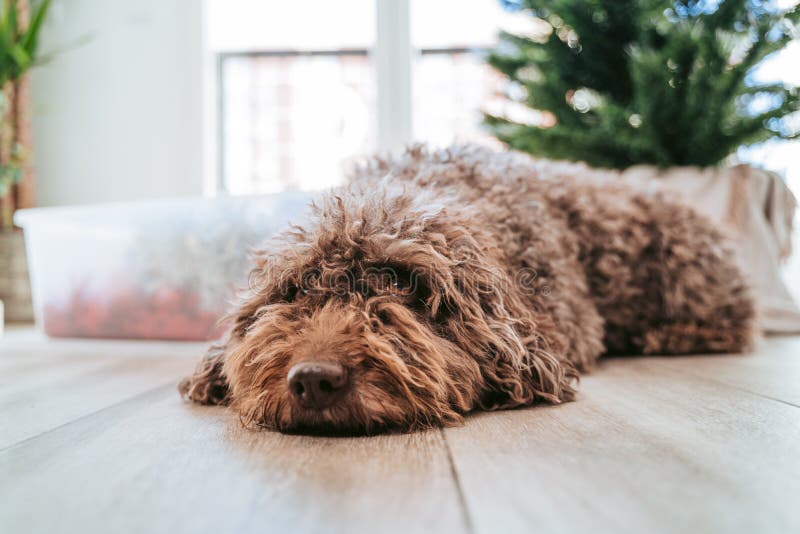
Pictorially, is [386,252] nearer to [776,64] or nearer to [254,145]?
[776,64]

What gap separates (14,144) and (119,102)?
99cm

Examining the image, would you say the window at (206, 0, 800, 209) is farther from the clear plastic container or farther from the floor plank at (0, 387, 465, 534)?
the floor plank at (0, 387, 465, 534)

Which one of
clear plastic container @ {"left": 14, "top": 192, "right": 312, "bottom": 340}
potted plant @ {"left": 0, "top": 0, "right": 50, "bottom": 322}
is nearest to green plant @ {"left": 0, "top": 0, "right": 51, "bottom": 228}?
potted plant @ {"left": 0, "top": 0, "right": 50, "bottom": 322}

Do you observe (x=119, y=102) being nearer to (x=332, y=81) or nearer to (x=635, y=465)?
(x=332, y=81)

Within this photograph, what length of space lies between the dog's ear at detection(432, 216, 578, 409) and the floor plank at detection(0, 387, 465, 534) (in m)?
0.34

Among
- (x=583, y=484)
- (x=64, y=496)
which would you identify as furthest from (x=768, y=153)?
(x=64, y=496)

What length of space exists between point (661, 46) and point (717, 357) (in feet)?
7.54

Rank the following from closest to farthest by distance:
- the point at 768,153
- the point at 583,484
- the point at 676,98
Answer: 1. the point at 583,484
2. the point at 676,98
3. the point at 768,153

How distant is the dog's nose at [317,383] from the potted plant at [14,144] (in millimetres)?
4777

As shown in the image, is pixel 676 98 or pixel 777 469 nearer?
pixel 777 469

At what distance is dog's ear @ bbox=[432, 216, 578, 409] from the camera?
176 cm

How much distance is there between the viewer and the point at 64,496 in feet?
3.64

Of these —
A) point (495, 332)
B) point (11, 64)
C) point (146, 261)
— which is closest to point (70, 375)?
point (146, 261)

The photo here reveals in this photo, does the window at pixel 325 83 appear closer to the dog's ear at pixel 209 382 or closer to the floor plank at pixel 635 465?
the dog's ear at pixel 209 382
